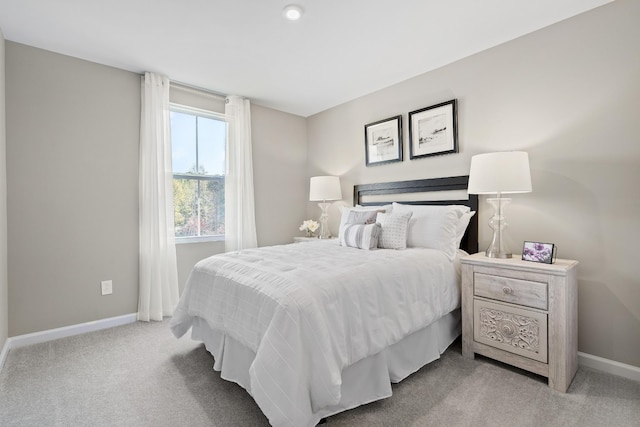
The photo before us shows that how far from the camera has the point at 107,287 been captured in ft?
9.77

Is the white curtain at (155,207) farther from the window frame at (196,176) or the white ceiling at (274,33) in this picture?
the white ceiling at (274,33)

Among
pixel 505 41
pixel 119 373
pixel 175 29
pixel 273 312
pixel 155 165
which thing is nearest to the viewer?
pixel 273 312

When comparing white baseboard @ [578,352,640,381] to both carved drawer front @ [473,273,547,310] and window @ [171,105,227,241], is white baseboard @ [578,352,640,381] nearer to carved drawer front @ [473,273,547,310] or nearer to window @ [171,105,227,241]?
carved drawer front @ [473,273,547,310]

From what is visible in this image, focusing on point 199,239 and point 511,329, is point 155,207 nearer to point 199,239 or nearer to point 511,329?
point 199,239

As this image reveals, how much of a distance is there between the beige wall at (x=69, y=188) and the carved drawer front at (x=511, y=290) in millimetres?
3078

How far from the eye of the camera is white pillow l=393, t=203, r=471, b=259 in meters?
2.54

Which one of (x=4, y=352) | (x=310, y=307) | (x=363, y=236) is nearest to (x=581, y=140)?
(x=363, y=236)

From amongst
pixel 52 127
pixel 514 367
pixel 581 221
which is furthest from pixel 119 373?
pixel 581 221

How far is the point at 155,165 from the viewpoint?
10.4 feet

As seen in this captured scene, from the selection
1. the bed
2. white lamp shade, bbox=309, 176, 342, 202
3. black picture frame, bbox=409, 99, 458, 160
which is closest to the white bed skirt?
the bed

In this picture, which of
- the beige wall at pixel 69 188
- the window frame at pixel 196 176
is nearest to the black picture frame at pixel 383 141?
the window frame at pixel 196 176

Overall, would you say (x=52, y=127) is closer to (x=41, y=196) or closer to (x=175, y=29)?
(x=41, y=196)

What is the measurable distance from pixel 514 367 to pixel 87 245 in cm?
377

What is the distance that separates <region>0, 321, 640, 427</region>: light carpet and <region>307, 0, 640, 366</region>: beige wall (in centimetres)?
57
